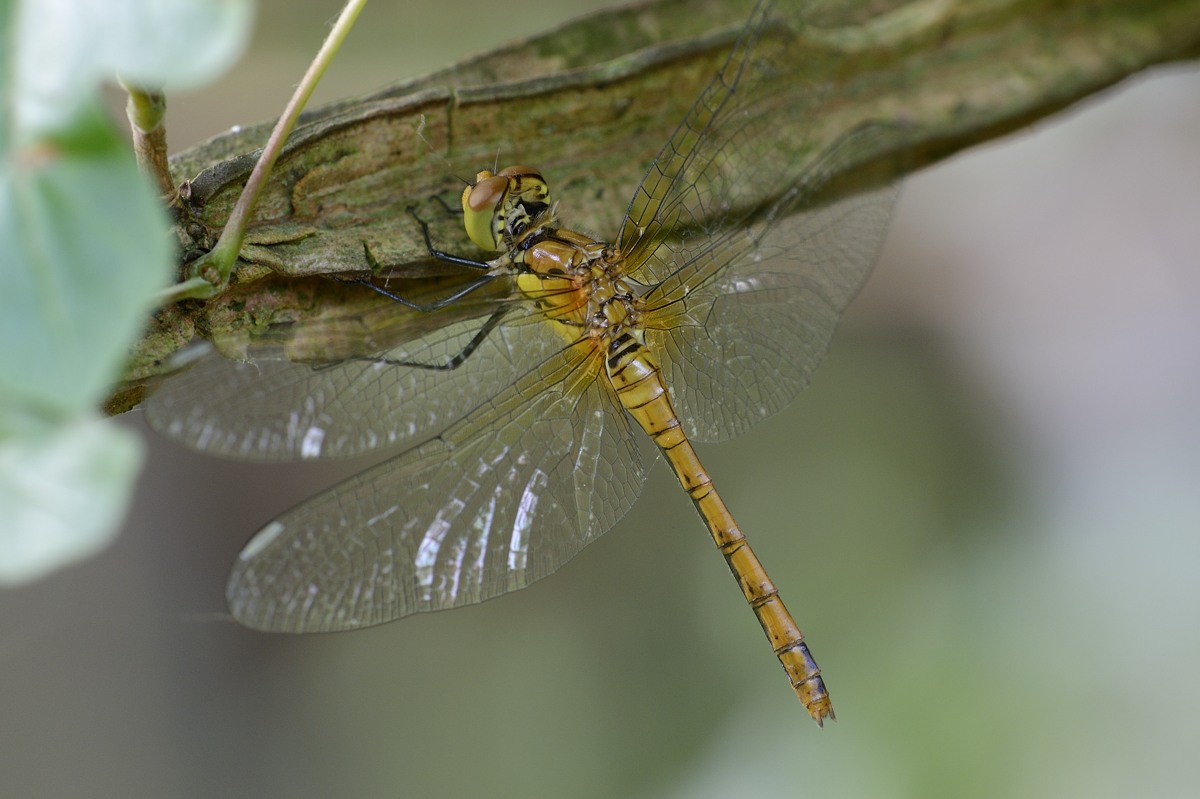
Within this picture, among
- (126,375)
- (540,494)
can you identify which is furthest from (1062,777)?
(126,375)

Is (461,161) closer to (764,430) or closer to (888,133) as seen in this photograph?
(888,133)

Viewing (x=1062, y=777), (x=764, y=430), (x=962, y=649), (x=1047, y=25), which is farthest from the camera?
(x=764, y=430)

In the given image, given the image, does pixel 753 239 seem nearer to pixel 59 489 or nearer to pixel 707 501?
pixel 707 501

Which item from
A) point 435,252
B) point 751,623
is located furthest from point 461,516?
point 751,623

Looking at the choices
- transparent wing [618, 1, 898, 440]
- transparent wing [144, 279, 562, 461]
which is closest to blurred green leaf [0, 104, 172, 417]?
transparent wing [144, 279, 562, 461]

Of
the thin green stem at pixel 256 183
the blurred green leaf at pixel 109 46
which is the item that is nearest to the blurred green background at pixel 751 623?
the thin green stem at pixel 256 183

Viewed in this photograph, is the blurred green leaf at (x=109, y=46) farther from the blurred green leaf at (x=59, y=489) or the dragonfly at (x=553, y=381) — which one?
the dragonfly at (x=553, y=381)
